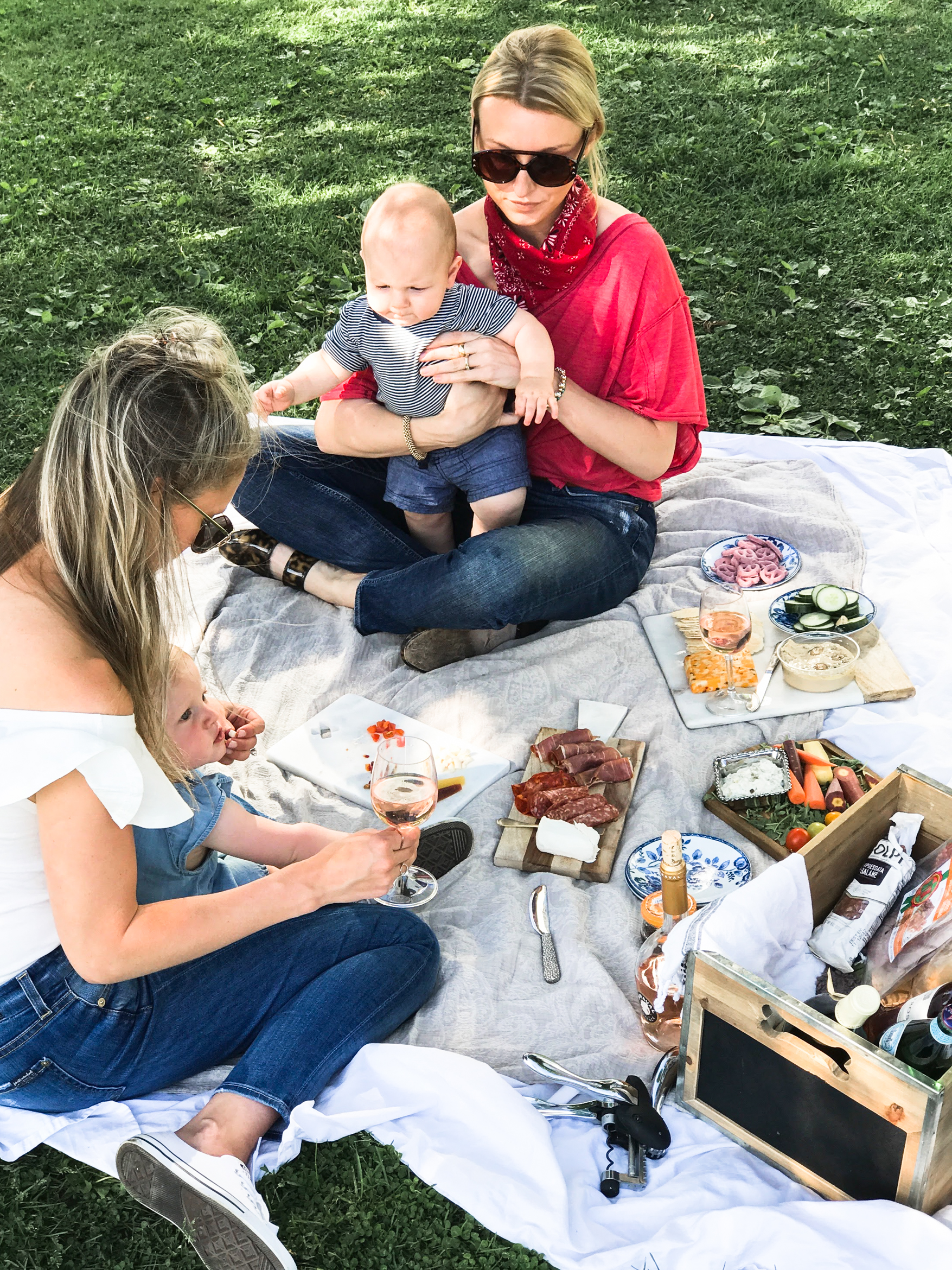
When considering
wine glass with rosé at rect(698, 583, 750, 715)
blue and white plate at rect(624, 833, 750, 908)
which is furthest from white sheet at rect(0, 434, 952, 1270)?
wine glass with rosé at rect(698, 583, 750, 715)

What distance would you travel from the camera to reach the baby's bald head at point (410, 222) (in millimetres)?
3625

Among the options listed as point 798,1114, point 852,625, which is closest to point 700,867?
point 798,1114

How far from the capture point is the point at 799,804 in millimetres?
3391

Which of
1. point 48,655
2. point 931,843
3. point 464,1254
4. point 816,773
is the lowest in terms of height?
point 464,1254

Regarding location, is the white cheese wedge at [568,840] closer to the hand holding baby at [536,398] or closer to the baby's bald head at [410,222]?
the hand holding baby at [536,398]

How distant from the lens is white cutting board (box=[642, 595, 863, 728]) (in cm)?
373

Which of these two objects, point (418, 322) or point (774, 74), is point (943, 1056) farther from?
point (774, 74)

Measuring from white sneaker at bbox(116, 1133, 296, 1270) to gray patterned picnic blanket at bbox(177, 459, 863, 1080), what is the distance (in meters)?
0.62

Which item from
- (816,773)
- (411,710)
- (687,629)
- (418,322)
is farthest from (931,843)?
(418,322)

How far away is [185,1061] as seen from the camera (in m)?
2.71

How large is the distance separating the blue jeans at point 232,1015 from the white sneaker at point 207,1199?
0.22 meters

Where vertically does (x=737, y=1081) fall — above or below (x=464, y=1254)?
above

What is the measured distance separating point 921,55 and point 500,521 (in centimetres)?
676

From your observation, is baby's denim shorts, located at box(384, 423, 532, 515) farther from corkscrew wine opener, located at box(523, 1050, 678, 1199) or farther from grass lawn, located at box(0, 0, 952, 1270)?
corkscrew wine opener, located at box(523, 1050, 678, 1199)
